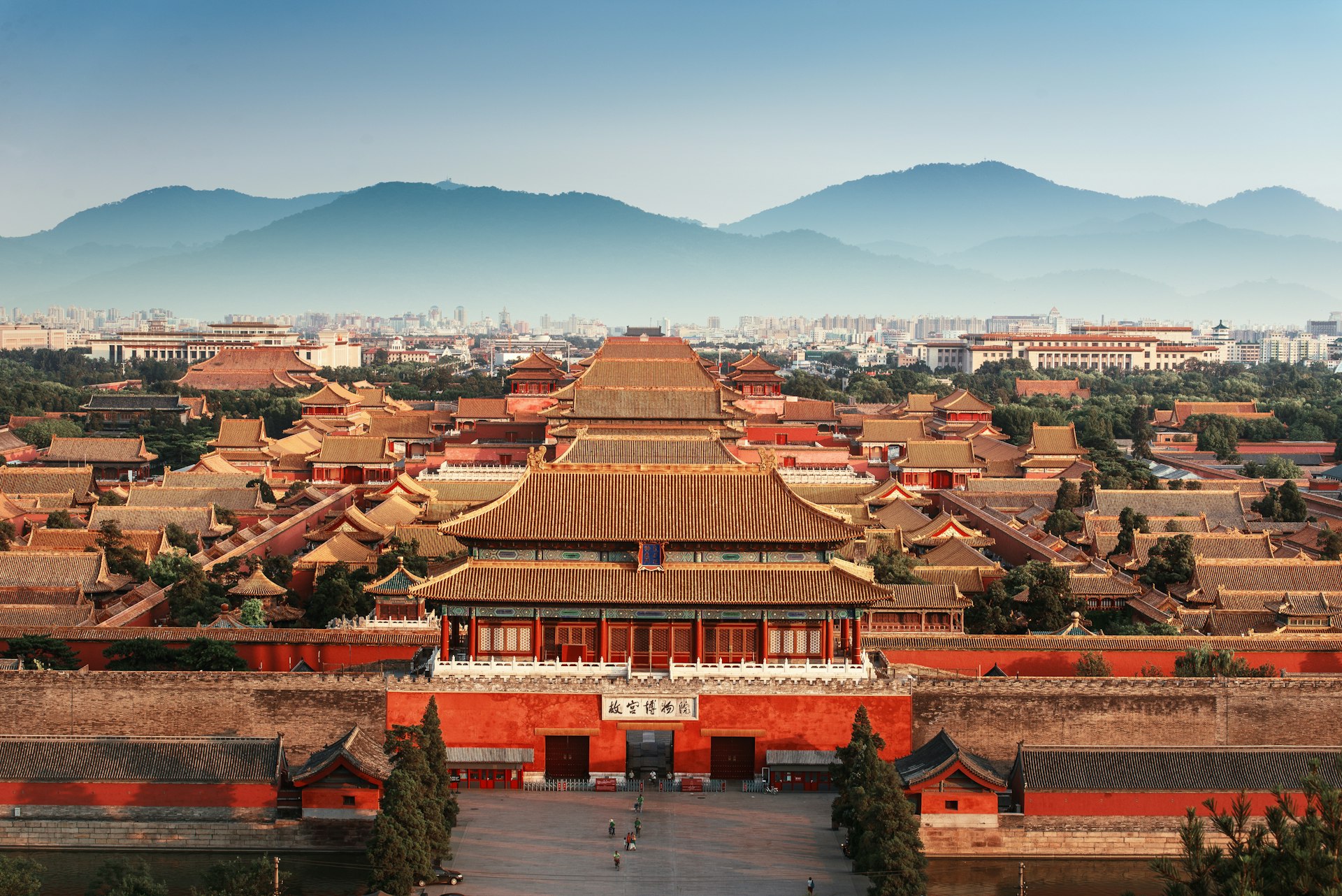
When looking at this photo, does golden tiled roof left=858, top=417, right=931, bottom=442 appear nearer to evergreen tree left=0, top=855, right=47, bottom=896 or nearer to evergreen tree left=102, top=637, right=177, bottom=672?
evergreen tree left=102, top=637, right=177, bottom=672

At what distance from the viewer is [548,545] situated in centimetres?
2372

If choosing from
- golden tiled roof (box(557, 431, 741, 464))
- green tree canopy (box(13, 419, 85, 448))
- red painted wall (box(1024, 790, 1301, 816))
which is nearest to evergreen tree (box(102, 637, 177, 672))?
golden tiled roof (box(557, 431, 741, 464))

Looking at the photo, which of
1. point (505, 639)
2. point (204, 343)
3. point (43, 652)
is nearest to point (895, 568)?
point (505, 639)

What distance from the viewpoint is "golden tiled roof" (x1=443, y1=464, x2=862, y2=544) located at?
23.5 metres

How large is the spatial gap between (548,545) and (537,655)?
176cm

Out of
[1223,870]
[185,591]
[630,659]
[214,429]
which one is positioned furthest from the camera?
[214,429]

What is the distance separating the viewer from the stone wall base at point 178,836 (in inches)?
831

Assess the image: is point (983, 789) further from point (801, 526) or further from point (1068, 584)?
point (1068, 584)

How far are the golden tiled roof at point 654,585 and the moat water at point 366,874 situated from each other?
431 cm

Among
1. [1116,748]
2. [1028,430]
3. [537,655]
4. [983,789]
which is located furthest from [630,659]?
[1028,430]

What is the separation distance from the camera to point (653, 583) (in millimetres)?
23469

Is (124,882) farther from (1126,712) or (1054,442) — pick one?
(1054,442)

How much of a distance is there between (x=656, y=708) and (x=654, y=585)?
1.92 m

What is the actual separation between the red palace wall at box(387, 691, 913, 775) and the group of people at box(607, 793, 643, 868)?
3.96 ft
